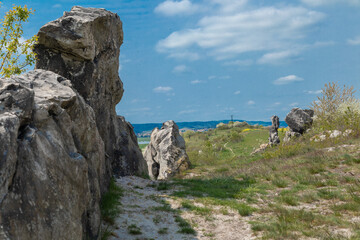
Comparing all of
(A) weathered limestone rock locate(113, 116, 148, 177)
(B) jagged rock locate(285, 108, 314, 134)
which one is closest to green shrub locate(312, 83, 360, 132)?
(B) jagged rock locate(285, 108, 314, 134)

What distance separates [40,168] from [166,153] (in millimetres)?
22302

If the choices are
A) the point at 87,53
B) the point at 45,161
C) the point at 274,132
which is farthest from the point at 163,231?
Answer: the point at 274,132

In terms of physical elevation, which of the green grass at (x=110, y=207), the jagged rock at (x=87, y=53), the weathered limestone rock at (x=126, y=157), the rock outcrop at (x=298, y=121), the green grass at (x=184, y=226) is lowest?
the green grass at (x=184, y=226)

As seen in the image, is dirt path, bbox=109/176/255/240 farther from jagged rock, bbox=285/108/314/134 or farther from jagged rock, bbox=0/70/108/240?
jagged rock, bbox=285/108/314/134

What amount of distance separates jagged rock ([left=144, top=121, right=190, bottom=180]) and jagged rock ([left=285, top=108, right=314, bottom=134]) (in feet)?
52.7

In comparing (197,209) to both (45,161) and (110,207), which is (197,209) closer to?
(110,207)

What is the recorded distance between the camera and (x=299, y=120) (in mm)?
37906

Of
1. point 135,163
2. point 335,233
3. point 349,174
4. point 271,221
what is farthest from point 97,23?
point 349,174

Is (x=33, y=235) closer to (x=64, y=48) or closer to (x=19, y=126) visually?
(x=19, y=126)

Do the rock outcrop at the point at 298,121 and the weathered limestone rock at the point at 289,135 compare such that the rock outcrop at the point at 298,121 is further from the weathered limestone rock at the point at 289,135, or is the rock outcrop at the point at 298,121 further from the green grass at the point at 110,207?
the green grass at the point at 110,207

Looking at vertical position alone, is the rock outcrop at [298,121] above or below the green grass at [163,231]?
above

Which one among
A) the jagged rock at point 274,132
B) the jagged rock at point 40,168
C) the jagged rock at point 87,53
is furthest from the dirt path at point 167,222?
the jagged rock at point 274,132

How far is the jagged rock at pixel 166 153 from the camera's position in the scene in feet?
87.8

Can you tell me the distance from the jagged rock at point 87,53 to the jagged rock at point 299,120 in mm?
26422
